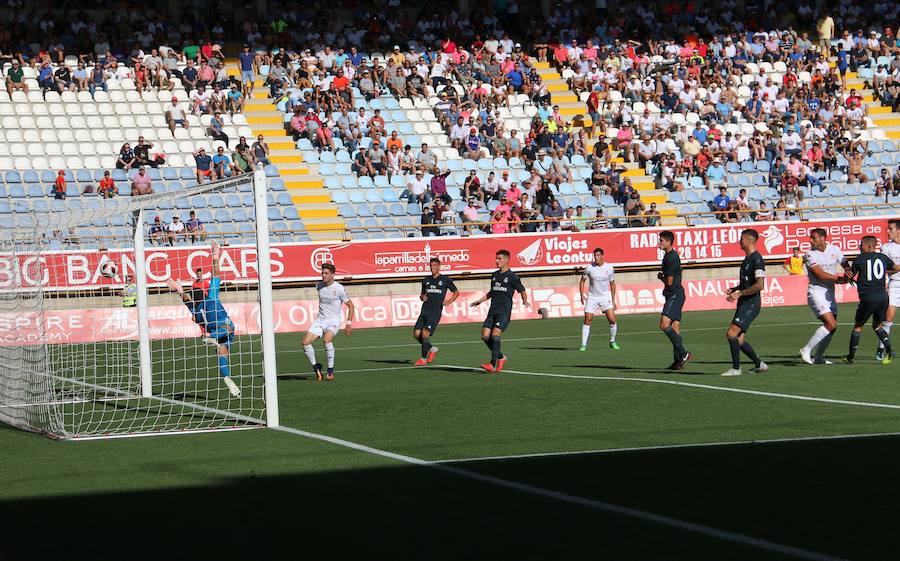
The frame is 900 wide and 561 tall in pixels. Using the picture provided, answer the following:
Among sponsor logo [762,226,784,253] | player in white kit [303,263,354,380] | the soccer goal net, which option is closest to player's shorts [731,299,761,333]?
player in white kit [303,263,354,380]

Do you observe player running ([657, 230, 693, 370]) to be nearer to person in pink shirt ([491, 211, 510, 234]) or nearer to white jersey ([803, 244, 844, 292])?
white jersey ([803, 244, 844, 292])

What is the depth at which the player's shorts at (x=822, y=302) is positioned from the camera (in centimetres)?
1878

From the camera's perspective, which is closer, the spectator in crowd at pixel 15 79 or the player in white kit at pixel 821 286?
the player in white kit at pixel 821 286

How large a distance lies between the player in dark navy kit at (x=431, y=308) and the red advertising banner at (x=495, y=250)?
1033 centimetres

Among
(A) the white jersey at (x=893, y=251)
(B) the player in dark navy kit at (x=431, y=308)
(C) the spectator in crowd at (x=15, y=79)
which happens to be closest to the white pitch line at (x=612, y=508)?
(B) the player in dark navy kit at (x=431, y=308)

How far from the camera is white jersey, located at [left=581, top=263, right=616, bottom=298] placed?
1030 inches

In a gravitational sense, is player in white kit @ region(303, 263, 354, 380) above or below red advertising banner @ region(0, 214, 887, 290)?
below

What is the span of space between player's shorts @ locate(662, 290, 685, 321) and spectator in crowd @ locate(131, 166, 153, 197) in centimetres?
1818

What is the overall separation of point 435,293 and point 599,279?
5.12m

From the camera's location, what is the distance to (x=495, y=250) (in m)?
35.4

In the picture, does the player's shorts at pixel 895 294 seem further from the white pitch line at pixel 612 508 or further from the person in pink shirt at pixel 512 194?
the person in pink shirt at pixel 512 194

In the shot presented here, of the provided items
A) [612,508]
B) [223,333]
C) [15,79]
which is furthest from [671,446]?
[15,79]

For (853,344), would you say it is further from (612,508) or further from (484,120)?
(484,120)

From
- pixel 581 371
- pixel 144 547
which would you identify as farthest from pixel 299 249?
pixel 144 547
